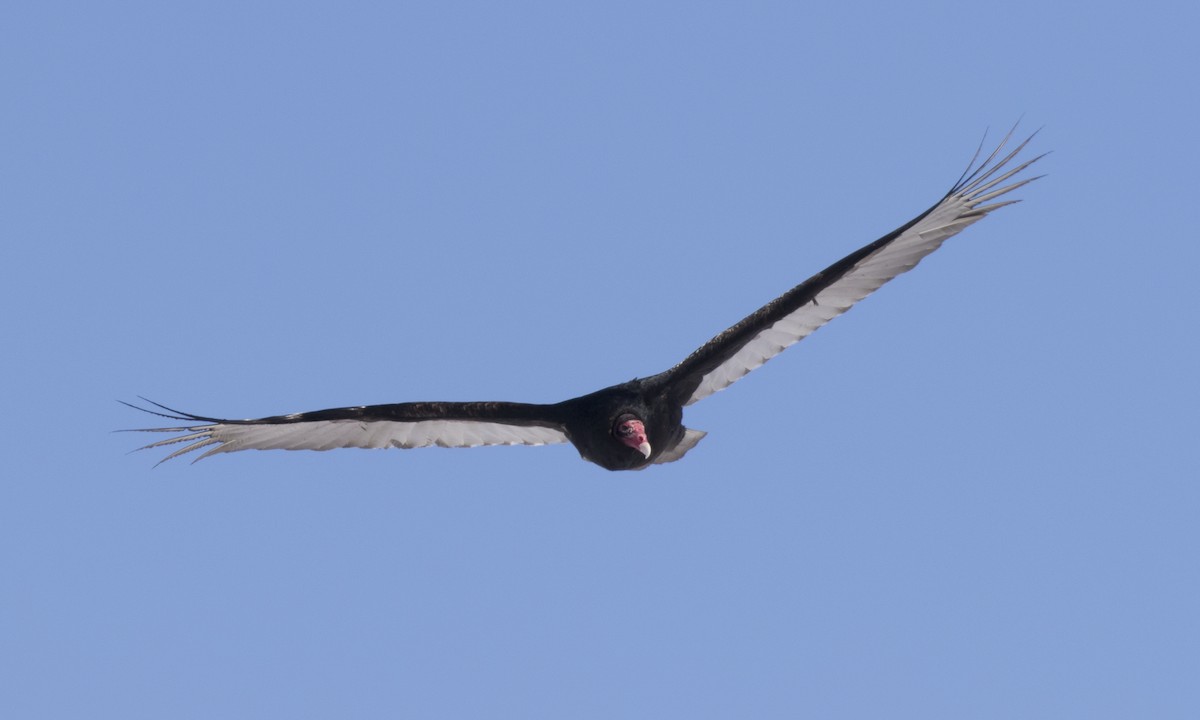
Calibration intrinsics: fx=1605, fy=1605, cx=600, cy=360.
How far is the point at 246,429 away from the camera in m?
14.0

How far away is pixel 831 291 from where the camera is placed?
43.4 feet

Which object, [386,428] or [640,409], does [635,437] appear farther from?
[386,428]

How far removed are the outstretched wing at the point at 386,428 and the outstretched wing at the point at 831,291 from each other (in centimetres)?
144

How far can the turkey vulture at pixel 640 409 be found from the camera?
41.8ft

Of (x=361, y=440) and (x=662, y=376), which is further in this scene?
(x=361, y=440)

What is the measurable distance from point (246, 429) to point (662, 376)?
3.72m

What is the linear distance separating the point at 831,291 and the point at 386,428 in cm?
416

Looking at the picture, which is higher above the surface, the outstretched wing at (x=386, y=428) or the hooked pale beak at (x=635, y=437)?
the outstretched wing at (x=386, y=428)

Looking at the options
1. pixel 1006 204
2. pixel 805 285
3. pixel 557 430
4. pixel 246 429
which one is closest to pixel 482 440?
pixel 557 430

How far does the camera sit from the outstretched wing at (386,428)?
1381 cm

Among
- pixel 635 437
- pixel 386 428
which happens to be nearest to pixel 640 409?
pixel 635 437

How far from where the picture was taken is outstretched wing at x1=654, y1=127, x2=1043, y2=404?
41.6 feet

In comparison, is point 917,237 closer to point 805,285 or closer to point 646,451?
point 805,285

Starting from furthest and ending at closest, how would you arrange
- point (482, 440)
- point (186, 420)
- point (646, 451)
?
point (482, 440) < point (186, 420) < point (646, 451)
